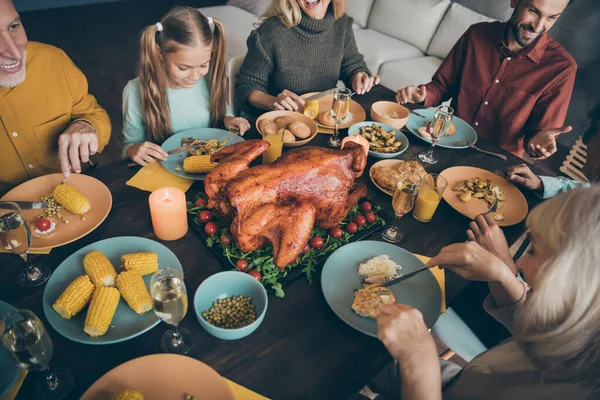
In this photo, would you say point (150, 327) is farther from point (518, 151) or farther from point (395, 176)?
point (518, 151)

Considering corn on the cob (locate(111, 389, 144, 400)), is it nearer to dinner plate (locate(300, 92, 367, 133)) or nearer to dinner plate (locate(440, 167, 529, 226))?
dinner plate (locate(440, 167, 529, 226))

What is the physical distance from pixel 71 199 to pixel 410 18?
4.71 m

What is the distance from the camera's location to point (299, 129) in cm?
205

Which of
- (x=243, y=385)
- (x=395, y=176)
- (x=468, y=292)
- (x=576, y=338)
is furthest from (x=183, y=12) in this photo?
(x=576, y=338)

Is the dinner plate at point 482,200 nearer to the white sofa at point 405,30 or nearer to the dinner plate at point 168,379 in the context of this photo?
the dinner plate at point 168,379

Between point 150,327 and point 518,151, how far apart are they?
8.63ft

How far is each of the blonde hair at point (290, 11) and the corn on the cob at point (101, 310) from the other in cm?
203

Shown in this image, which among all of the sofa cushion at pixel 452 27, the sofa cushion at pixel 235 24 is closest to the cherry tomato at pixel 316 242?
the sofa cushion at pixel 235 24

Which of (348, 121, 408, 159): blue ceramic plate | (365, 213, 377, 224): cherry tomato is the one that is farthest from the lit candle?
(348, 121, 408, 159): blue ceramic plate

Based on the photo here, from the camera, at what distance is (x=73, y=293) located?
1163 mm

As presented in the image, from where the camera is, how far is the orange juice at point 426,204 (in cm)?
166

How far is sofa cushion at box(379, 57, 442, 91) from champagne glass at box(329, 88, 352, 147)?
260cm

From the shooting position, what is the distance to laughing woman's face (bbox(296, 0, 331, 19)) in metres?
2.49

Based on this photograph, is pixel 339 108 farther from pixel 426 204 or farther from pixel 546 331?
pixel 546 331
